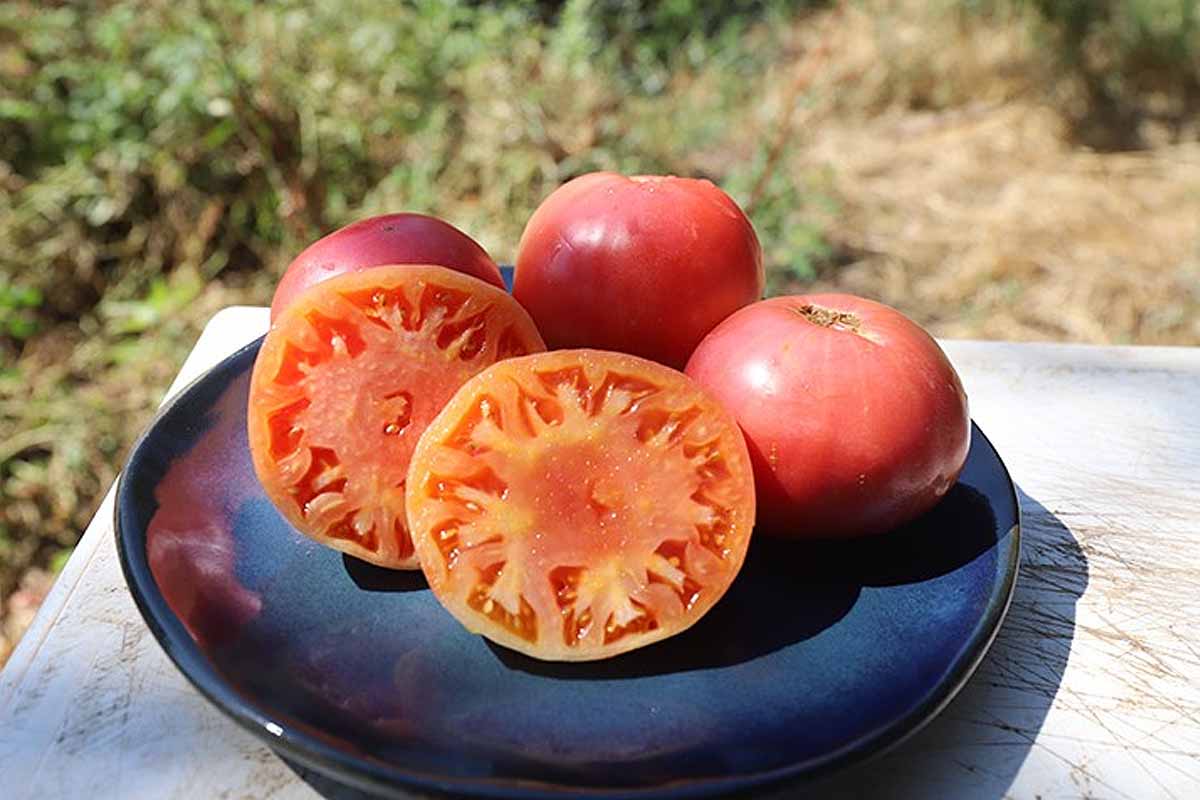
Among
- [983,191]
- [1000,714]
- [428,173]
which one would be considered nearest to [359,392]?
[1000,714]

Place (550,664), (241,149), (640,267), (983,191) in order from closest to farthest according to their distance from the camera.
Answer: (550,664) < (640,267) < (241,149) < (983,191)

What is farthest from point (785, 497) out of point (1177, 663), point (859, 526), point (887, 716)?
point (1177, 663)

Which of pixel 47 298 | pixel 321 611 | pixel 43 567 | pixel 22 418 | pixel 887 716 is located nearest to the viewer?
pixel 887 716

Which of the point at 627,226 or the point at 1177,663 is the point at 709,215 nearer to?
the point at 627,226

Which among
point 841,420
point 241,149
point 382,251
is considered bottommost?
point 241,149

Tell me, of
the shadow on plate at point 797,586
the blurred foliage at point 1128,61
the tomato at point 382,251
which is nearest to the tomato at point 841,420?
the shadow on plate at point 797,586

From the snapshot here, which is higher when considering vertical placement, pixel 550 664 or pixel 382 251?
pixel 382 251

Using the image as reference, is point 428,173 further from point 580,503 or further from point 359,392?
point 580,503

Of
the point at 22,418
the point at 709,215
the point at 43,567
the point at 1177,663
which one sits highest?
the point at 709,215
